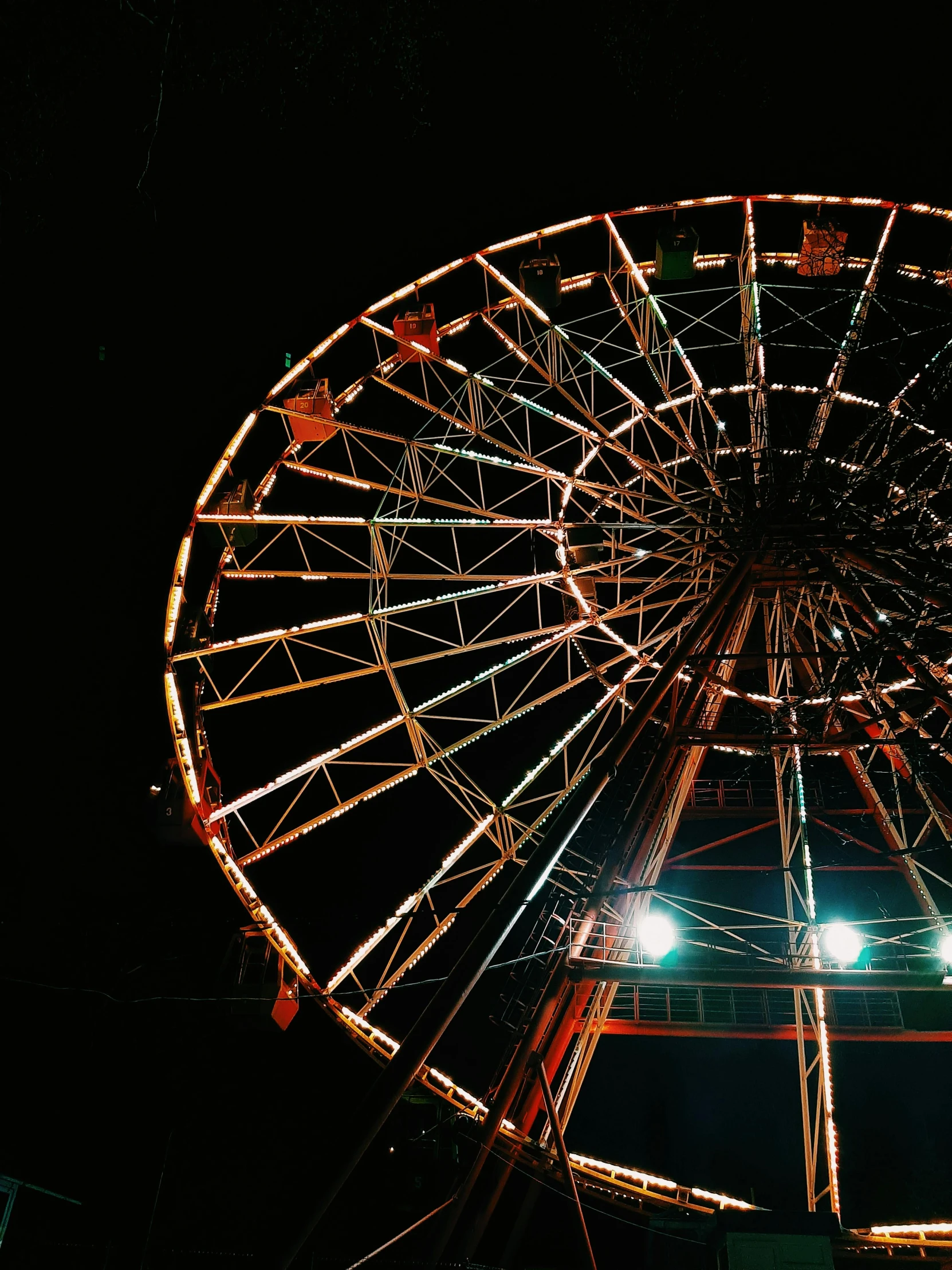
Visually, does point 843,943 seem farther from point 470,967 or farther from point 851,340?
point 851,340

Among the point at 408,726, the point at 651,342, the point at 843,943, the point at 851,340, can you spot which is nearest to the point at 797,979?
the point at 843,943

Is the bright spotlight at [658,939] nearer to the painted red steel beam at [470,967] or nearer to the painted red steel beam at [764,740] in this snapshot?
the painted red steel beam at [470,967]

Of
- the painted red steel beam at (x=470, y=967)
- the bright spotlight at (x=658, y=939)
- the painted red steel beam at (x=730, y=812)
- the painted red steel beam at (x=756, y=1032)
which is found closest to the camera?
the painted red steel beam at (x=470, y=967)

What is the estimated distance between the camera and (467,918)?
2017cm

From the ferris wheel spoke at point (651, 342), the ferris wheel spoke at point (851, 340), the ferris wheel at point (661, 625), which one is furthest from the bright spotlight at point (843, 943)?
the ferris wheel spoke at point (851, 340)

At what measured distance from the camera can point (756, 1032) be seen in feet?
43.8

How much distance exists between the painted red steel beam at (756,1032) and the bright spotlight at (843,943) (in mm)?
3036

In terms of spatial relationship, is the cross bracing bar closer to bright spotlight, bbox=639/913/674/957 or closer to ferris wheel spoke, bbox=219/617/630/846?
bright spotlight, bbox=639/913/674/957

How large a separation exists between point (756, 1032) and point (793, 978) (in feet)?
13.2

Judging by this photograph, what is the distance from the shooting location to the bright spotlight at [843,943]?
1034 centimetres

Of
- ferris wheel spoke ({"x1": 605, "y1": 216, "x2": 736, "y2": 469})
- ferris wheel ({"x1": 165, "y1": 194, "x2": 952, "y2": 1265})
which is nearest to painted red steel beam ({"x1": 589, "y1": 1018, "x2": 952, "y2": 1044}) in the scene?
ferris wheel ({"x1": 165, "y1": 194, "x2": 952, "y2": 1265})

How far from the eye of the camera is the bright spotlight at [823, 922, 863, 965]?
33.9 feet

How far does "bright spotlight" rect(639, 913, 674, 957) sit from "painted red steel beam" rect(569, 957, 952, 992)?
0.41 m

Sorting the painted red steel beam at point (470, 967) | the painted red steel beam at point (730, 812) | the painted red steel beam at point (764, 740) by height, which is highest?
the painted red steel beam at point (730, 812)
